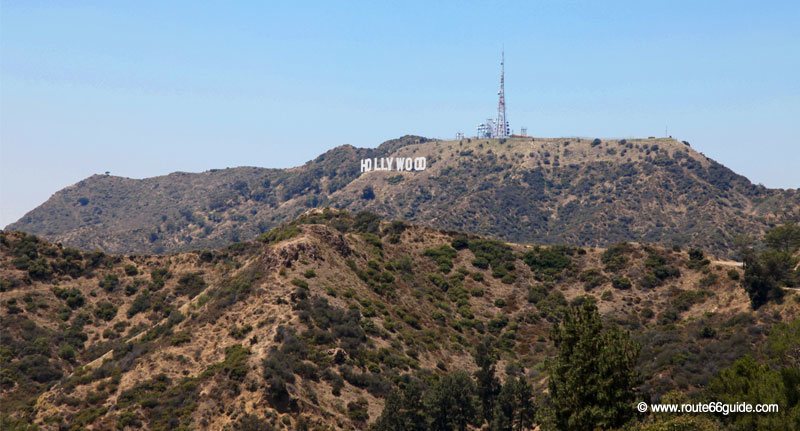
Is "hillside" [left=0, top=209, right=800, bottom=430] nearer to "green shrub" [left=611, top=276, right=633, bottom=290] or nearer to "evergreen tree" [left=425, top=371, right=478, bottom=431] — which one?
"green shrub" [left=611, top=276, right=633, bottom=290]

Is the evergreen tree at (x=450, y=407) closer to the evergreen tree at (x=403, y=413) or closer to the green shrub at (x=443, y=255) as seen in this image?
the evergreen tree at (x=403, y=413)

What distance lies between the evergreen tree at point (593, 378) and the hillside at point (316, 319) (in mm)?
4071

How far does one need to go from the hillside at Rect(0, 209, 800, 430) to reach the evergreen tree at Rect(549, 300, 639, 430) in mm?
4071

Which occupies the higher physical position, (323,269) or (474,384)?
(323,269)

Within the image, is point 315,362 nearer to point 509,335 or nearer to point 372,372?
point 372,372

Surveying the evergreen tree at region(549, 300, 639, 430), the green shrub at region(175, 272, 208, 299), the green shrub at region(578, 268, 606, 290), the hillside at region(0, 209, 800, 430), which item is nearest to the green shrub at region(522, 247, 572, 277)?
the hillside at region(0, 209, 800, 430)

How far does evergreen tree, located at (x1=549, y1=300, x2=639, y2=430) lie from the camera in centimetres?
6044

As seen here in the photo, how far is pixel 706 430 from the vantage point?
5666cm

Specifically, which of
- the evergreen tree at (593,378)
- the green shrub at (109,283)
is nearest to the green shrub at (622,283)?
the evergreen tree at (593,378)

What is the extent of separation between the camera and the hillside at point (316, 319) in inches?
3391

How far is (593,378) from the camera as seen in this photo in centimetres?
6119

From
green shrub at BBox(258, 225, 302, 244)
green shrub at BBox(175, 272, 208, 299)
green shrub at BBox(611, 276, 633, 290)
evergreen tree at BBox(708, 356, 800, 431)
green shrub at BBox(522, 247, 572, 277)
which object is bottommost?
evergreen tree at BBox(708, 356, 800, 431)

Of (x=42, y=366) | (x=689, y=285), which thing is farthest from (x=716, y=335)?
(x=42, y=366)

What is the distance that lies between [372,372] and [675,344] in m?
33.4
